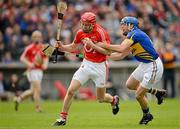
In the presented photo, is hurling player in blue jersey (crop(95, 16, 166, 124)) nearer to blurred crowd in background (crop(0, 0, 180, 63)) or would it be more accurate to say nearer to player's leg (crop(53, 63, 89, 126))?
player's leg (crop(53, 63, 89, 126))

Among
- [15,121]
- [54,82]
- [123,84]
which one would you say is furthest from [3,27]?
[15,121]

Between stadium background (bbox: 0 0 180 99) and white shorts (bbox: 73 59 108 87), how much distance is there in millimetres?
13514

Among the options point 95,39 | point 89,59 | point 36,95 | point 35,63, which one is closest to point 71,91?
point 89,59

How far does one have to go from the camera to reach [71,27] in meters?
31.2

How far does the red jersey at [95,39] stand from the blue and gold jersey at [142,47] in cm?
64

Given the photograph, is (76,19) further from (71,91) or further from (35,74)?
(71,91)

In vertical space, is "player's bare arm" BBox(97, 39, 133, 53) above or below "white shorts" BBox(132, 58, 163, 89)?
above

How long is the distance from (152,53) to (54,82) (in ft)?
51.8

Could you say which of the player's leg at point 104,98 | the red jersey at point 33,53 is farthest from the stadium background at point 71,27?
the player's leg at point 104,98

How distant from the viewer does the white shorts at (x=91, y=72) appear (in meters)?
15.8

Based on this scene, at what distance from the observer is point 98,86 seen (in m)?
16.2

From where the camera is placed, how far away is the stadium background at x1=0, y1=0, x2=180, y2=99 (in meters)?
30.5

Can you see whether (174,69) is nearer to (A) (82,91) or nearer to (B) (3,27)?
(A) (82,91)

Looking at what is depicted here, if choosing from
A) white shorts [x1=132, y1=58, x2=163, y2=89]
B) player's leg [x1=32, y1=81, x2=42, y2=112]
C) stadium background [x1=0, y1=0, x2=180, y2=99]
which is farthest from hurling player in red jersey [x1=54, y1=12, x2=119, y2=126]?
stadium background [x1=0, y1=0, x2=180, y2=99]
